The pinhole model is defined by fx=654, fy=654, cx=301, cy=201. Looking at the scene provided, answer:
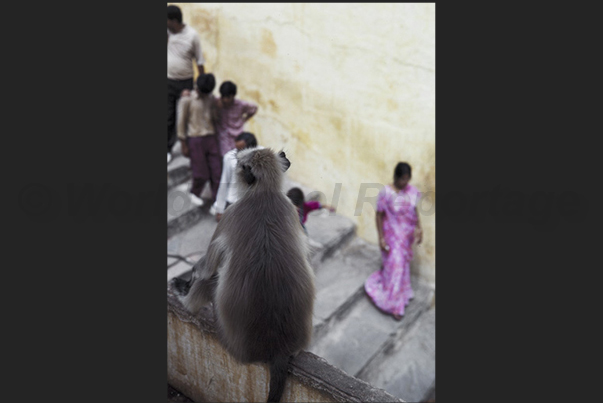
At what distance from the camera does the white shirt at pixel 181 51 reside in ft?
21.3

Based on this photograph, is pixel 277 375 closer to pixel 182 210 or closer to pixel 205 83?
pixel 205 83

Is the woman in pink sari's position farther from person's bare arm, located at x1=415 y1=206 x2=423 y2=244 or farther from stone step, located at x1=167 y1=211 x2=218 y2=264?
stone step, located at x1=167 y1=211 x2=218 y2=264

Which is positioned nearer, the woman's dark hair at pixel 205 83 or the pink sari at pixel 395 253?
the woman's dark hair at pixel 205 83

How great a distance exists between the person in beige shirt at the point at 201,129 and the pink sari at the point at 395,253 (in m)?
1.67

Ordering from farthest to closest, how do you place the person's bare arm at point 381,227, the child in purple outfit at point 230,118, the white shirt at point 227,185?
the person's bare arm at point 381,227
the child in purple outfit at point 230,118
the white shirt at point 227,185

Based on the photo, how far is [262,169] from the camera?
3975mm

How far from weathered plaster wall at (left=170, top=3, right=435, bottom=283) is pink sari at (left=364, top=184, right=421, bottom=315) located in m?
0.34

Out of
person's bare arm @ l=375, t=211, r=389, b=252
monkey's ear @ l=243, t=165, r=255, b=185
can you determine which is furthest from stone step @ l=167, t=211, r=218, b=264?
monkey's ear @ l=243, t=165, r=255, b=185

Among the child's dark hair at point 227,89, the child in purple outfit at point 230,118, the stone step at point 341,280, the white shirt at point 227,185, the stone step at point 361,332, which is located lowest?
the stone step at point 361,332

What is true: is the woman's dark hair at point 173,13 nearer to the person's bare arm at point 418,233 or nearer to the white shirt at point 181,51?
the white shirt at point 181,51

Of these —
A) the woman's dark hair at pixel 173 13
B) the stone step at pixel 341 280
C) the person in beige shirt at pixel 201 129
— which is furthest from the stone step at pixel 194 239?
the woman's dark hair at pixel 173 13

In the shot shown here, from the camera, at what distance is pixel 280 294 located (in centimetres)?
389

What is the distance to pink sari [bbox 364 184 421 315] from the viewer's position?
241 inches

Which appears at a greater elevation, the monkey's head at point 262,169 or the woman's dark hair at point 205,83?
the woman's dark hair at point 205,83
